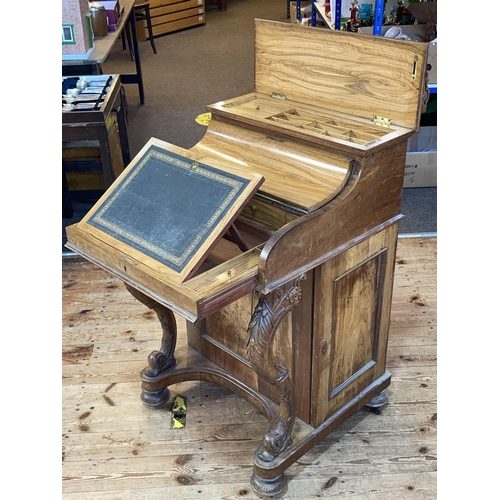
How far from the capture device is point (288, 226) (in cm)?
167

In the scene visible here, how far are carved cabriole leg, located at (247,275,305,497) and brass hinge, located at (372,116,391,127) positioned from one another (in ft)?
1.93

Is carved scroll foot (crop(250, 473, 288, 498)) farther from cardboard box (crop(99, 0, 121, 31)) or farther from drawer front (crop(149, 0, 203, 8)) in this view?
drawer front (crop(149, 0, 203, 8))

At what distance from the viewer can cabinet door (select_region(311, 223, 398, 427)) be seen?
200 centimetres

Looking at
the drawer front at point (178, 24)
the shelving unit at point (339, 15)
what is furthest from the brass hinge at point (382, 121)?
the drawer front at point (178, 24)

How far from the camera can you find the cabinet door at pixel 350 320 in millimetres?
2004

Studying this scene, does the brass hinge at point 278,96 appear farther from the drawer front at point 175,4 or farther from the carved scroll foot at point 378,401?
the drawer front at point 175,4

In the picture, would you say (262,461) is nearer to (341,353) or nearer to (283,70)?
(341,353)

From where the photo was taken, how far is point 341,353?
2.19m

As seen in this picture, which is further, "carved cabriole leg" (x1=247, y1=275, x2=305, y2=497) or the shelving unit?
the shelving unit

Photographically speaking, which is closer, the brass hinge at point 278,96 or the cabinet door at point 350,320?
the cabinet door at point 350,320

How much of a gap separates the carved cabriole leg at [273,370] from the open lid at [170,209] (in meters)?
0.25

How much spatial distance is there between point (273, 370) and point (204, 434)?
64 centimetres

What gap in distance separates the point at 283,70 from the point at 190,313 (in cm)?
107

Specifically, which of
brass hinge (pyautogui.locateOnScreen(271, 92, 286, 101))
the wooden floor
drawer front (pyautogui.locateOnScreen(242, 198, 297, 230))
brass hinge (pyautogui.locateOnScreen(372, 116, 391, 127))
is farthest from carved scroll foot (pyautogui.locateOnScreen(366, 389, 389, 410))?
brass hinge (pyautogui.locateOnScreen(271, 92, 286, 101))
